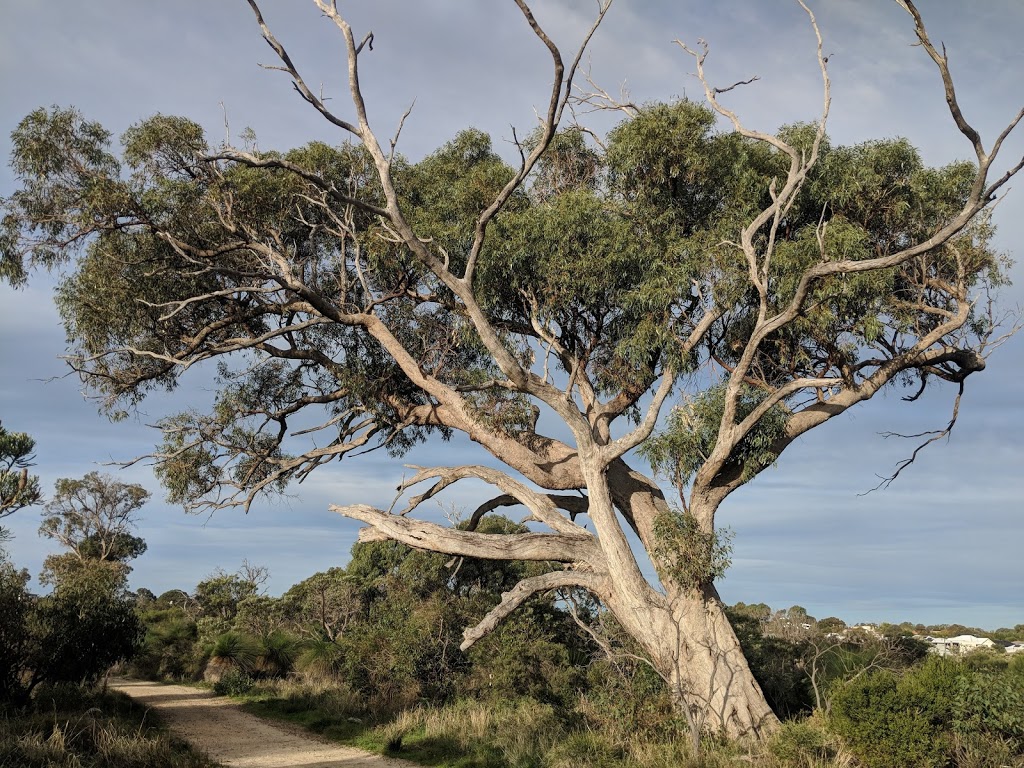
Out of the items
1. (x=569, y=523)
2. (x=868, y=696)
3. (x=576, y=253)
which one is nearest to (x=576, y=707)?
(x=569, y=523)

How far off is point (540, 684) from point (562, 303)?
7.30 m

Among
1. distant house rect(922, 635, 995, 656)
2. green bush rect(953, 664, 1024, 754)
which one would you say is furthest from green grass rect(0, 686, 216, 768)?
distant house rect(922, 635, 995, 656)

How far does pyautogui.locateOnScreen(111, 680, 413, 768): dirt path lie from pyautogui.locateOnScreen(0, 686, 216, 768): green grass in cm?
83

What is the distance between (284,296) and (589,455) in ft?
22.0

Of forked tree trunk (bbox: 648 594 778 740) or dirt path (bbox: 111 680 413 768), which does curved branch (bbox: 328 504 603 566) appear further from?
dirt path (bbox: 111 680 413 768)

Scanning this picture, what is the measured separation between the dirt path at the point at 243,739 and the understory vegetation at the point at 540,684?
543mm

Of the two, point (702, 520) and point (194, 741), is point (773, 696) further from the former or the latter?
point (194, 741)

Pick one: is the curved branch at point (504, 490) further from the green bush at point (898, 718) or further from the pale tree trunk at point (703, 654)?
the green bush at point (898, 718)

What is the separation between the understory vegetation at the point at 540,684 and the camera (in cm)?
896

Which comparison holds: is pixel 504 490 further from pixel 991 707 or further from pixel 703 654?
pixel 991 707

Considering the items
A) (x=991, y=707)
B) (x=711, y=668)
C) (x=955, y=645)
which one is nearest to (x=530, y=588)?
(x=711, y=668)

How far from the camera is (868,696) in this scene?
30.0 feet

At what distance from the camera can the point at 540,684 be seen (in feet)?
51.1

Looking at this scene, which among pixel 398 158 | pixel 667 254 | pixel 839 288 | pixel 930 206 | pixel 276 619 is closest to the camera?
pixel 839 288
